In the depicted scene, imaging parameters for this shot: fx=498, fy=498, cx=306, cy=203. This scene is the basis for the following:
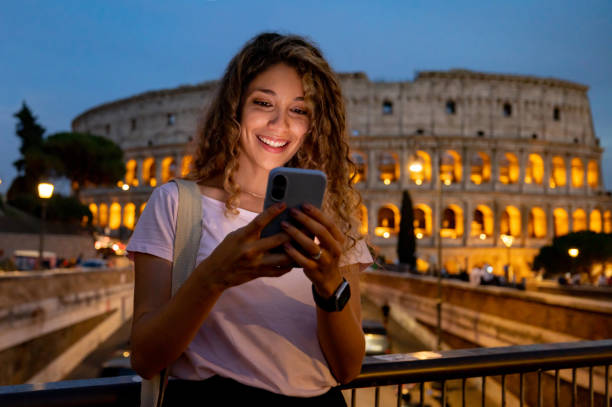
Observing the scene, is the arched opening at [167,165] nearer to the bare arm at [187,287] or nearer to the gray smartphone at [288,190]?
the bare arm at [187,287]

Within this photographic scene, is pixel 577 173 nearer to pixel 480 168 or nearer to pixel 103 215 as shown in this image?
pixel 480 168

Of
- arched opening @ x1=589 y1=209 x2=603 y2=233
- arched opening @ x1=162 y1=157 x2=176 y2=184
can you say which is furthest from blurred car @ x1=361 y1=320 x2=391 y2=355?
arched opening @ x1=589 y1=209 x2=603 y2=233

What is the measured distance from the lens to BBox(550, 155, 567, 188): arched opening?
4916 centimetres

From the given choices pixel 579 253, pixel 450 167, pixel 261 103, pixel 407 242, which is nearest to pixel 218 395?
pixel 261 103

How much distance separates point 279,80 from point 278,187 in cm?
61

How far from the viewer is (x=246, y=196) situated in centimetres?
163

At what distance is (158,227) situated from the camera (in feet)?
4.62

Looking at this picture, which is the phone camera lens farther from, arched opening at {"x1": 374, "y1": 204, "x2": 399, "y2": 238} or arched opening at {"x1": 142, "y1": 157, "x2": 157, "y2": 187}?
arched opening at {"x1": 142, "y1": 157, "x2": 157, "y2": 187}

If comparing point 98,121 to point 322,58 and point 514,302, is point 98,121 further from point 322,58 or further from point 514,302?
point 322,58

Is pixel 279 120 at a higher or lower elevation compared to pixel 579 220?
lower

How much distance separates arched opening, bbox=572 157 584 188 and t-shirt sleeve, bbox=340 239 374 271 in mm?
55099

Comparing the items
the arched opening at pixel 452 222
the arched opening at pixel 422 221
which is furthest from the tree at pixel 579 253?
the arched opening at pixel 422 221

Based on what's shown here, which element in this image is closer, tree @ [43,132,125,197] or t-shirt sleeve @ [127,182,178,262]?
t-shirt sleeve @ [127,182,178,262]

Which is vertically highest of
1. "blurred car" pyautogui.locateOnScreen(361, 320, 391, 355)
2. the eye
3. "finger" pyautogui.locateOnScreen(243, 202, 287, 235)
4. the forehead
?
the forehead
